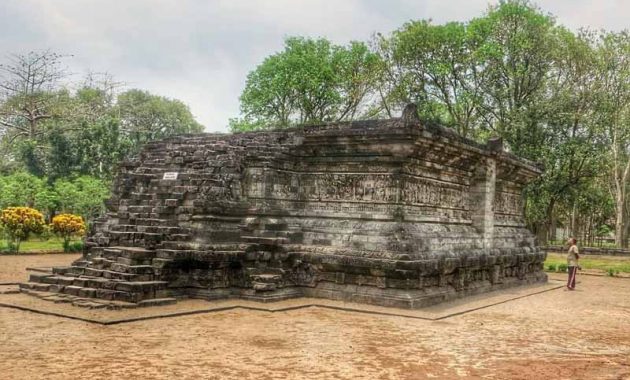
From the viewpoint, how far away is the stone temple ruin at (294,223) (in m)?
11.3

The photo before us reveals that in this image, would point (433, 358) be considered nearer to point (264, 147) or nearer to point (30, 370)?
point (30, 370)

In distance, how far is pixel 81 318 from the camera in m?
8.80

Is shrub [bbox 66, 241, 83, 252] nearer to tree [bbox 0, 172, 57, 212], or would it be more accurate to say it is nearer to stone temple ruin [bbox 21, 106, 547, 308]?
tree [bbox 0, 172, 57, 212]

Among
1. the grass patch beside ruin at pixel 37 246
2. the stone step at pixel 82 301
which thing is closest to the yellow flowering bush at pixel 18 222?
the grass patch beside ruin at pixel 37 246

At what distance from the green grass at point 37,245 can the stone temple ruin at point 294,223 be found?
34.6 feet

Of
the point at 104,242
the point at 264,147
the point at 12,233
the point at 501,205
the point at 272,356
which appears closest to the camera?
the point at 272,356

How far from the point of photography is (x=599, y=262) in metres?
28.4

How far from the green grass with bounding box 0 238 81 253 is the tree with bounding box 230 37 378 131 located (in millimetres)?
15122

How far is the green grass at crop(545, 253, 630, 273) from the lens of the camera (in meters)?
25.9

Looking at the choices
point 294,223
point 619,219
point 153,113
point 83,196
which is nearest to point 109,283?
point 294,223

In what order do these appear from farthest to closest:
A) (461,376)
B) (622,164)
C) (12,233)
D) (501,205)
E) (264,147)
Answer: (622,164) < (12,233) < (501,205) < (264,147) < (461,376)

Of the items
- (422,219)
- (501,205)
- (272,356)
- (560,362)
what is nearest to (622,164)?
(501,205)

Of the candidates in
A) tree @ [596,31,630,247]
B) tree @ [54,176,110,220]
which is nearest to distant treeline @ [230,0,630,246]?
tree @ [596,31,630,247]

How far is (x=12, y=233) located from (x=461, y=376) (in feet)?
69.1
